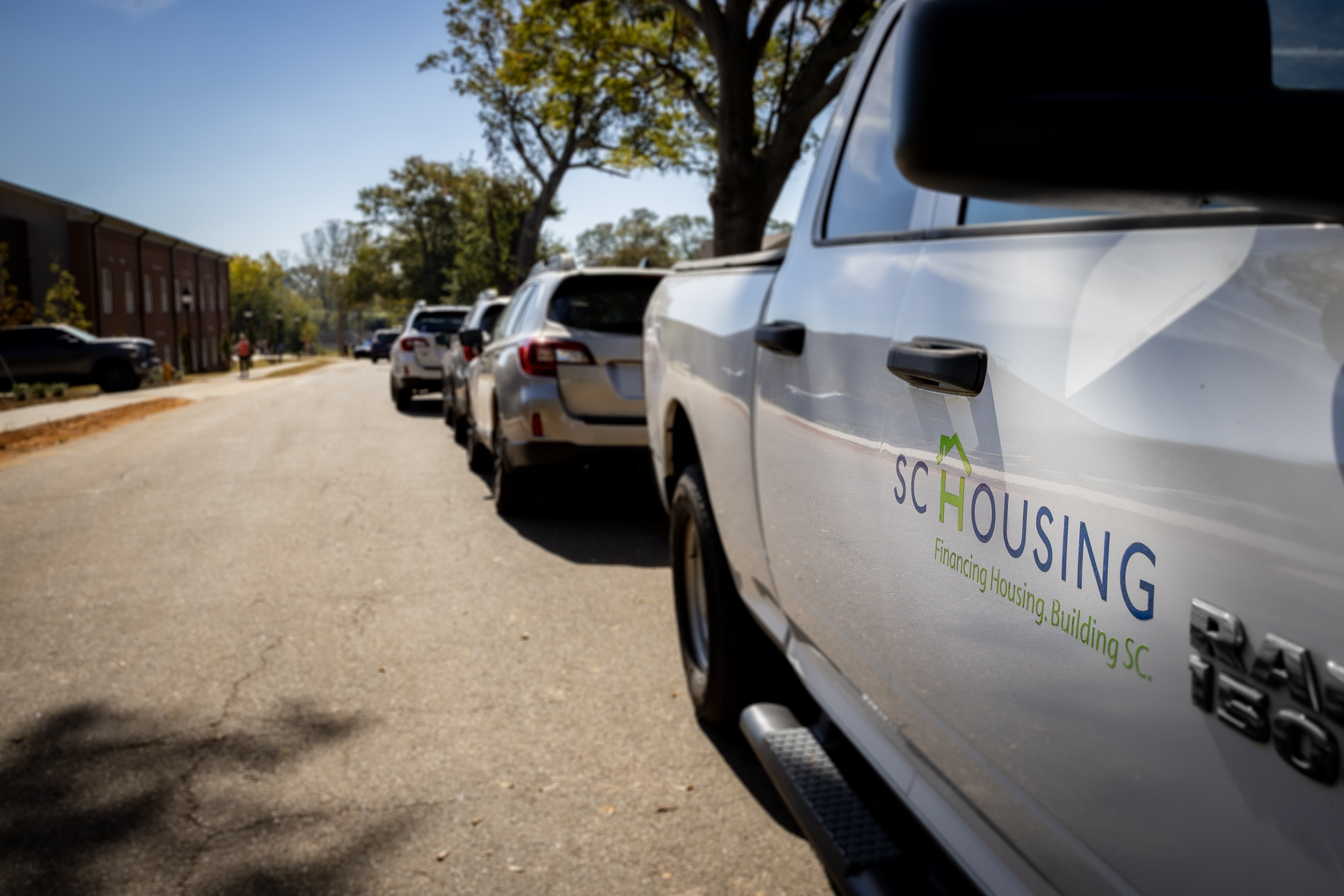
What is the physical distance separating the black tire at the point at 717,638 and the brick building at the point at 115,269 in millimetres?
40536

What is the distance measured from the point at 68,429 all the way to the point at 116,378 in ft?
39.3

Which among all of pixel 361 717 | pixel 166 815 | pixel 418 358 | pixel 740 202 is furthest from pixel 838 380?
pixel 418 358

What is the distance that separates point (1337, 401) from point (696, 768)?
9.44 ft

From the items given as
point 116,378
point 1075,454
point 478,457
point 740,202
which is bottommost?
point 478,457

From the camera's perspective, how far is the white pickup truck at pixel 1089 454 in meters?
0.88

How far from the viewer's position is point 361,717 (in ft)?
13.1

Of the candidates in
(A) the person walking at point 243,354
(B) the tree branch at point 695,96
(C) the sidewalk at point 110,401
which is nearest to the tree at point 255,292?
(A) the person walking at point 243,354

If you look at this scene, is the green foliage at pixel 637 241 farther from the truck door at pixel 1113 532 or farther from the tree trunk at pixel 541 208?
the truck door at pixel 1113 532

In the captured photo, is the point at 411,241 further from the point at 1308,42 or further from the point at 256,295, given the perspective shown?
the point at 1308,42

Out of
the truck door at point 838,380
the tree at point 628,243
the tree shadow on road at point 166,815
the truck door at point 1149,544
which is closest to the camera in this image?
the truck door at point 1149,544

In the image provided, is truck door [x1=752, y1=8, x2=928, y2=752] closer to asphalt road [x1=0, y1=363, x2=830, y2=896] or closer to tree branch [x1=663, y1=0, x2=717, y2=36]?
asphalt road [x1=0, y1=363, x2=830, y2=896]

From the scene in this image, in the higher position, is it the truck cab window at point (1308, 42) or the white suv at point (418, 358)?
the truck cab window at point (1308, 42)

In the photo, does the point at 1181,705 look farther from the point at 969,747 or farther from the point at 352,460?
the point at 352,460

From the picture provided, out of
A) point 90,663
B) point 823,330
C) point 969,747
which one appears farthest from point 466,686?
point 969,747
